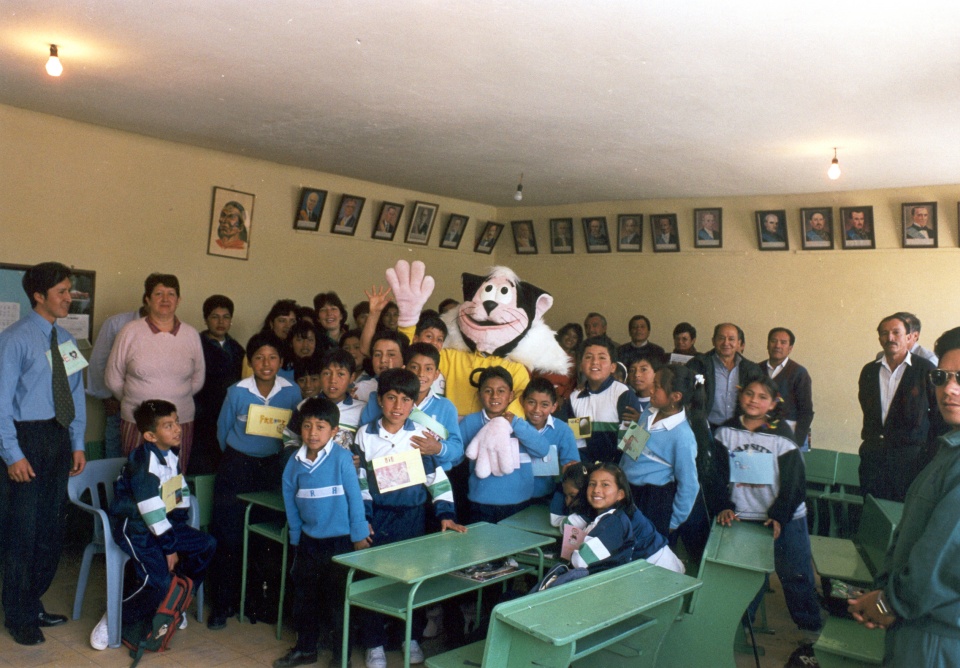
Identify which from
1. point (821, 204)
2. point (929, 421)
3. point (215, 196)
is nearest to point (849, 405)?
point (821, 204)

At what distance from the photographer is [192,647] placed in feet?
11.9

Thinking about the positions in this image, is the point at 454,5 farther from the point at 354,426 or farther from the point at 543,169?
the point at 543,169

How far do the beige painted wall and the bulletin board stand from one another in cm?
7

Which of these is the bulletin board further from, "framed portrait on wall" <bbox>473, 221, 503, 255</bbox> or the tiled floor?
"framed portrait on wall" <bbox>473, 221, 503, 255</bbox>

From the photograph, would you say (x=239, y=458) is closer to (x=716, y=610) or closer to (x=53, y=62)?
(x=53, y=62)

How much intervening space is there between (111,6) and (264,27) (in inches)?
24.7

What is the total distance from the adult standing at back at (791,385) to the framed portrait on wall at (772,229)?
1.76 meters

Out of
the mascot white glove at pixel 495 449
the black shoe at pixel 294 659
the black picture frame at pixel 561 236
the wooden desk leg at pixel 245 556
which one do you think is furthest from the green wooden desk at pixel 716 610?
the black picture frame at pixel 561 236

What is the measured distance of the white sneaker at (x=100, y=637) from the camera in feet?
11.6

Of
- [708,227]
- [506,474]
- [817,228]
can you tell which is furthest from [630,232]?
[506,474]

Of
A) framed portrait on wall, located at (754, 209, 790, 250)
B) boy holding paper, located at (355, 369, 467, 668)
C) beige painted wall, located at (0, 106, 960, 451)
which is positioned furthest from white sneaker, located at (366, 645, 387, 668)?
framed portrait on wall, located at (754, 209, 790, 250)

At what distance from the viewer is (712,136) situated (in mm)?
5227

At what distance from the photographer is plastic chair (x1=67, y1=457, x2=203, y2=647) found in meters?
3.54

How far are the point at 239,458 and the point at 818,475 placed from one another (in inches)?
163
